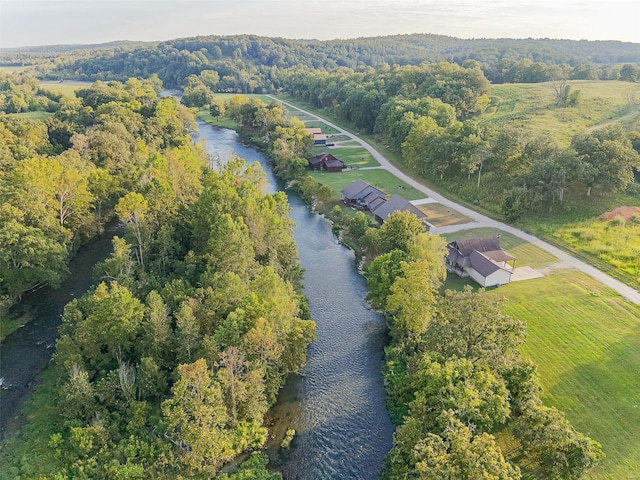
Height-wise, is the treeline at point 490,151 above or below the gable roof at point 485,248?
above

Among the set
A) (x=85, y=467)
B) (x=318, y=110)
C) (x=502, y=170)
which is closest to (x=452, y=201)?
(x=502, y=170)

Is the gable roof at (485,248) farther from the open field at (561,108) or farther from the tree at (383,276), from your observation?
the open field at (561,108)

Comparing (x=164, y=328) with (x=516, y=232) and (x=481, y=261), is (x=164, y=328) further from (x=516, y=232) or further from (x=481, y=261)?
(x=516, y=232)

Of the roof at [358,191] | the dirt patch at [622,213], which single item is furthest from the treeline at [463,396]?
the dirt patch at [622,213]

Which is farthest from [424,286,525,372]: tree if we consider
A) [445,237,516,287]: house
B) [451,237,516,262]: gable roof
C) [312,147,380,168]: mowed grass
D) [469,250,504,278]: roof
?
[312,147,380,168]: mowed grass

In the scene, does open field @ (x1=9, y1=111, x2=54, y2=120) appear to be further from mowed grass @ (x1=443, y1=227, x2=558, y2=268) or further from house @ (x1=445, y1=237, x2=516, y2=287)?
house @ (x1=445, y1=237, x2=516, y2=287)

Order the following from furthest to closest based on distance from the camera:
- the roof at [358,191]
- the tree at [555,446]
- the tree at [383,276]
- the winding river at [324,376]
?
the roof at [358,191], the tree at [383,276], the winding river at [324,376], the tree at [555,446]

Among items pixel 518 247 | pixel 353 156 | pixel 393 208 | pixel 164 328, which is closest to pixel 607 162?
pixel 518 247
